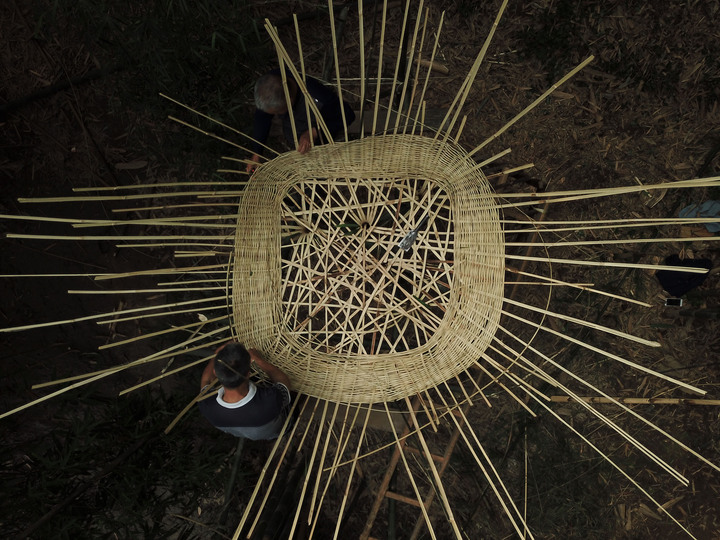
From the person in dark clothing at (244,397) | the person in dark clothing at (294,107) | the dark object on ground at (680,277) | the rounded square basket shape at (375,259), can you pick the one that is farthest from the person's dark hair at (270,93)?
the dark object on ground at (680,277)

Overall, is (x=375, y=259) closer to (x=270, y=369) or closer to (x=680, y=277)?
(x=270, y=369)

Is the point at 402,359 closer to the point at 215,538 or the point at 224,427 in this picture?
the point at 224,427

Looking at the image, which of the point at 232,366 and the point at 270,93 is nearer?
the point at 232,366

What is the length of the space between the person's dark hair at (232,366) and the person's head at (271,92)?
0.97 m

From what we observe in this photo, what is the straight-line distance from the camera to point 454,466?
2.44 m

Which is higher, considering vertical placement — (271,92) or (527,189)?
(271,92)

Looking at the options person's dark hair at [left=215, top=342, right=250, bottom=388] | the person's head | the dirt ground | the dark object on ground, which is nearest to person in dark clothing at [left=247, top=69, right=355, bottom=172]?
the person's head

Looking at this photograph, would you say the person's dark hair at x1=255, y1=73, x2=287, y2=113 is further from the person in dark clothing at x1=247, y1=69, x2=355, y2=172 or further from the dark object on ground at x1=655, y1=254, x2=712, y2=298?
the dark object on ground at x1=655, y1=254, x2=712, y2=298

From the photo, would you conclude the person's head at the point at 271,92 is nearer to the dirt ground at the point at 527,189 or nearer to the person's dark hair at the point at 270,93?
the person's dark hair at the point at 270,93

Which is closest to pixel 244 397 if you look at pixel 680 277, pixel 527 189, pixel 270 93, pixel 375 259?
pixel 375 259

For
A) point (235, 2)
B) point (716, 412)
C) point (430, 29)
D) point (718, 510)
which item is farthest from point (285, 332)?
point (718, 510)

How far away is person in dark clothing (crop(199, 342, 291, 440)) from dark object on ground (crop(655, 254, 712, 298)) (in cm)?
199

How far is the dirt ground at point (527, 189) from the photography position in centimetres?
Answer: 224

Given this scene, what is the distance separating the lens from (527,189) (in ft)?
7.18
